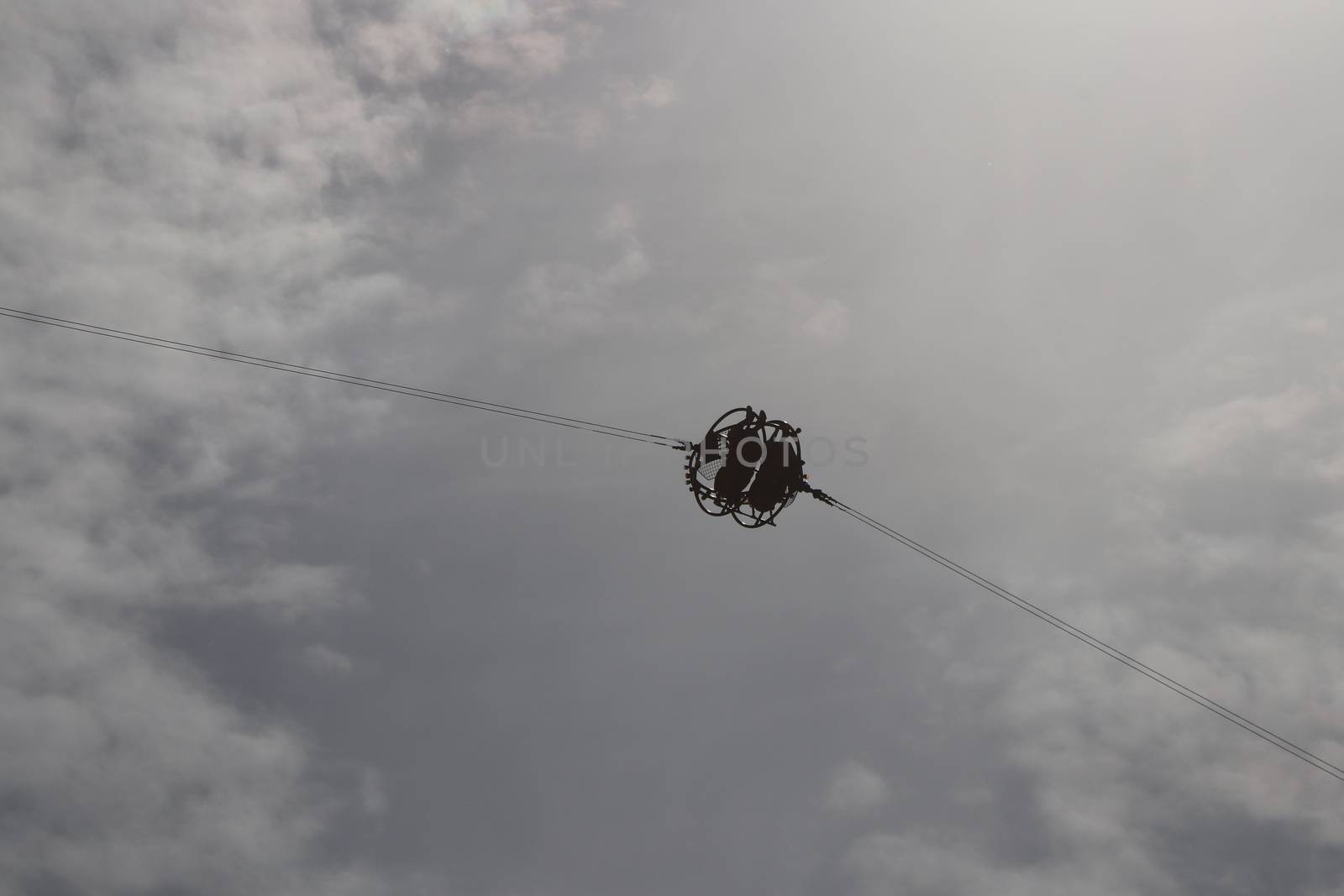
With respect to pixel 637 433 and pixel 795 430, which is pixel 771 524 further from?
pixel 637 433

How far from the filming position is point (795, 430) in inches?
1237

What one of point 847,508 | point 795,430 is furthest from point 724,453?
point 847,508

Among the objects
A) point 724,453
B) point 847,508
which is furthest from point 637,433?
point 847,508

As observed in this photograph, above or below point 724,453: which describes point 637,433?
above

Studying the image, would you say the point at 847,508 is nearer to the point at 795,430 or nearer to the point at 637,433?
the point at 795,430

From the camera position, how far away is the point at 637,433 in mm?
35188

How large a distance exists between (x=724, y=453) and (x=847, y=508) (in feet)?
14.7

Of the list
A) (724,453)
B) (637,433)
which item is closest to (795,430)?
(724,453)

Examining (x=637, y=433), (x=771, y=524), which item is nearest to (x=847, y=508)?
(x=771, y=524)

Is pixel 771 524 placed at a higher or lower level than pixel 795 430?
lower

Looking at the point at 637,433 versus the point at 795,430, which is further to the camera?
the point at 637,433

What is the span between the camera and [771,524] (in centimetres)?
3194

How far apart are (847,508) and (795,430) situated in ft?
11.2

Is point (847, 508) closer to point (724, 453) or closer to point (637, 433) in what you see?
point (724, 453)
